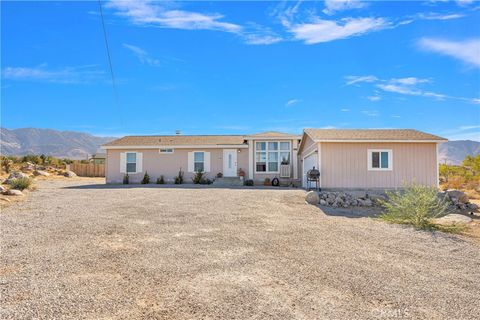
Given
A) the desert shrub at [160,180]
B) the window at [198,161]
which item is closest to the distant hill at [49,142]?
the desert shrub at [160,180]

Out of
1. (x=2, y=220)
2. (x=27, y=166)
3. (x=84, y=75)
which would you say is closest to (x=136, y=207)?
(x=2, y=220)

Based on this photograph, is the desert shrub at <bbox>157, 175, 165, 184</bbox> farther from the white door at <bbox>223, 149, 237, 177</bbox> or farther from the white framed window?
the white framed window

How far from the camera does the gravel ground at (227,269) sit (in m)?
3.18

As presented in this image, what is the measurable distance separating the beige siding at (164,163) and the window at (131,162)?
267mm

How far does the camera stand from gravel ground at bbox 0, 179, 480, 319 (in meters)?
3.18

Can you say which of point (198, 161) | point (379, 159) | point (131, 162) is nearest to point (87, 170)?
point (131, 162)

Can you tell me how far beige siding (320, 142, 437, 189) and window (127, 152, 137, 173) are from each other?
1262 cm

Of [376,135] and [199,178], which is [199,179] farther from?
[376,135]

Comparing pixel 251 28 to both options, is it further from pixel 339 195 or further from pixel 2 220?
pixel 2 220

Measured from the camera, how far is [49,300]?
10.6 ft

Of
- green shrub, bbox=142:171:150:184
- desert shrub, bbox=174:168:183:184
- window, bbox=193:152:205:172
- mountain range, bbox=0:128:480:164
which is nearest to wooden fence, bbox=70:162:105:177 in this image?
green shrub, bbox=142:171:150:184

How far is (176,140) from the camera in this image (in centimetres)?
2256

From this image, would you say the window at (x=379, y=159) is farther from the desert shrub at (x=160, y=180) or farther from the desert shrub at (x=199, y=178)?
the desert shrub at (x=160, y=180)

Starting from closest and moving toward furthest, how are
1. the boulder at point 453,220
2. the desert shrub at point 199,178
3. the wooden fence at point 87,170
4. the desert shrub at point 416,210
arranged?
the desert shrub at point 416,210 < the boulder at point 453,220 < the desert shrub at point 199,178 < the wooden fence at point 87,170
